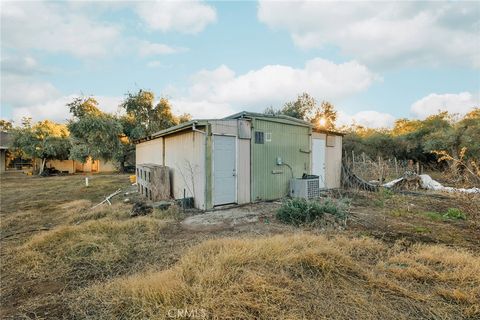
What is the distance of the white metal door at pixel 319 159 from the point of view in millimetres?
9250

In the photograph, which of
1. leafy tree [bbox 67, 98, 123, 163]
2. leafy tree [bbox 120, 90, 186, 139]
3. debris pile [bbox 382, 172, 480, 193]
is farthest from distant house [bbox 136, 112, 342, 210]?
leafy tree [bbox 120, 90, 186, 139]

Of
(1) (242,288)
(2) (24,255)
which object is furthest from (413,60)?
(2) (24,255)

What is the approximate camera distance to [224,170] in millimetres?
6395

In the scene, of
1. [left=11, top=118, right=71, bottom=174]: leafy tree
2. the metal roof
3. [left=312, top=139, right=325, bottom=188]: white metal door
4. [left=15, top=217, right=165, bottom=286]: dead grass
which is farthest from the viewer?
[left=11, top=118, right=71, bottom=174]: leafy tree

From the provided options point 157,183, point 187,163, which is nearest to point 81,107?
point 157,183

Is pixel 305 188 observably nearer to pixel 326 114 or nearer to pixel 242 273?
pixel 242 273

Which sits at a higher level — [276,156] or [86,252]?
[276,156]

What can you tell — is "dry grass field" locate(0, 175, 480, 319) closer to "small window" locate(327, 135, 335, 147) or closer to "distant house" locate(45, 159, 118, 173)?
"small window" locate(327, 135, 335, 147)

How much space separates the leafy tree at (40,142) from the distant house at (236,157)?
1486 cm

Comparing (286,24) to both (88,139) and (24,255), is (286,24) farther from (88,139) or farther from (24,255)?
(88,139)

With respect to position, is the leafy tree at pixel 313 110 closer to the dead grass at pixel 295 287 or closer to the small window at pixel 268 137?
the small window at pixel 268 137

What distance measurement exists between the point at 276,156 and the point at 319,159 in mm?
2798

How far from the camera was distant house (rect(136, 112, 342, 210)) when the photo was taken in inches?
243

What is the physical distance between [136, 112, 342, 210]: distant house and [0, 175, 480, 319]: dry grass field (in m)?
1.83
